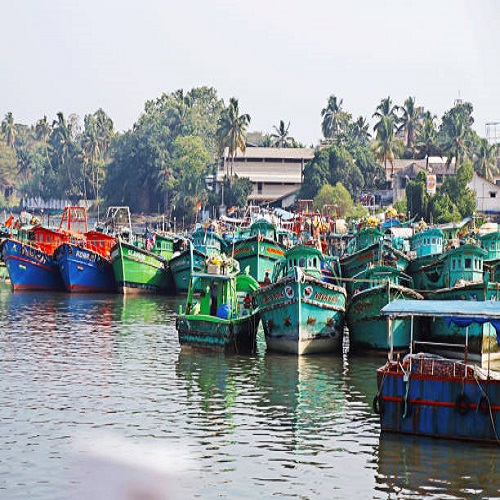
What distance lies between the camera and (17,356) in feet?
127

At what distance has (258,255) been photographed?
62750 millimetres

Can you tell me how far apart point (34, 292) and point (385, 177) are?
217 feet

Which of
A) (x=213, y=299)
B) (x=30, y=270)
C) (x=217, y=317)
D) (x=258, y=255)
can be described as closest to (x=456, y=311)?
(x=217, y=317)

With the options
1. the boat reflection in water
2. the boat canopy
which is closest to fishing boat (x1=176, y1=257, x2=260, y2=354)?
the boat canopy

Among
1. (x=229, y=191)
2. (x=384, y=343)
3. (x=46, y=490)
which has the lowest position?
(x=46, y=490)

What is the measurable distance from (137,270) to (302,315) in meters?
29.6

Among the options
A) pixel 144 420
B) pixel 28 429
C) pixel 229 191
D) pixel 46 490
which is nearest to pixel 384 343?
pixel 144 420

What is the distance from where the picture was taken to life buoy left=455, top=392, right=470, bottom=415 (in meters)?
24.3

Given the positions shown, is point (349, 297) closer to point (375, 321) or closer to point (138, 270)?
point (375, 321)

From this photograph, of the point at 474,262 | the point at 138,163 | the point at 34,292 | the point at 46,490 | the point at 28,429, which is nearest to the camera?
the point at 46,490

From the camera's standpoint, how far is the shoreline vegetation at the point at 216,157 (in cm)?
11235

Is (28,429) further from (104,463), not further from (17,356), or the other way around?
(17,356)

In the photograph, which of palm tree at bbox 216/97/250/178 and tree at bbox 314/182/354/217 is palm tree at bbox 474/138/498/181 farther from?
palm tree at bbox 216/97/250/178

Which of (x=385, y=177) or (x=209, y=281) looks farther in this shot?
(x=385, y=177)
